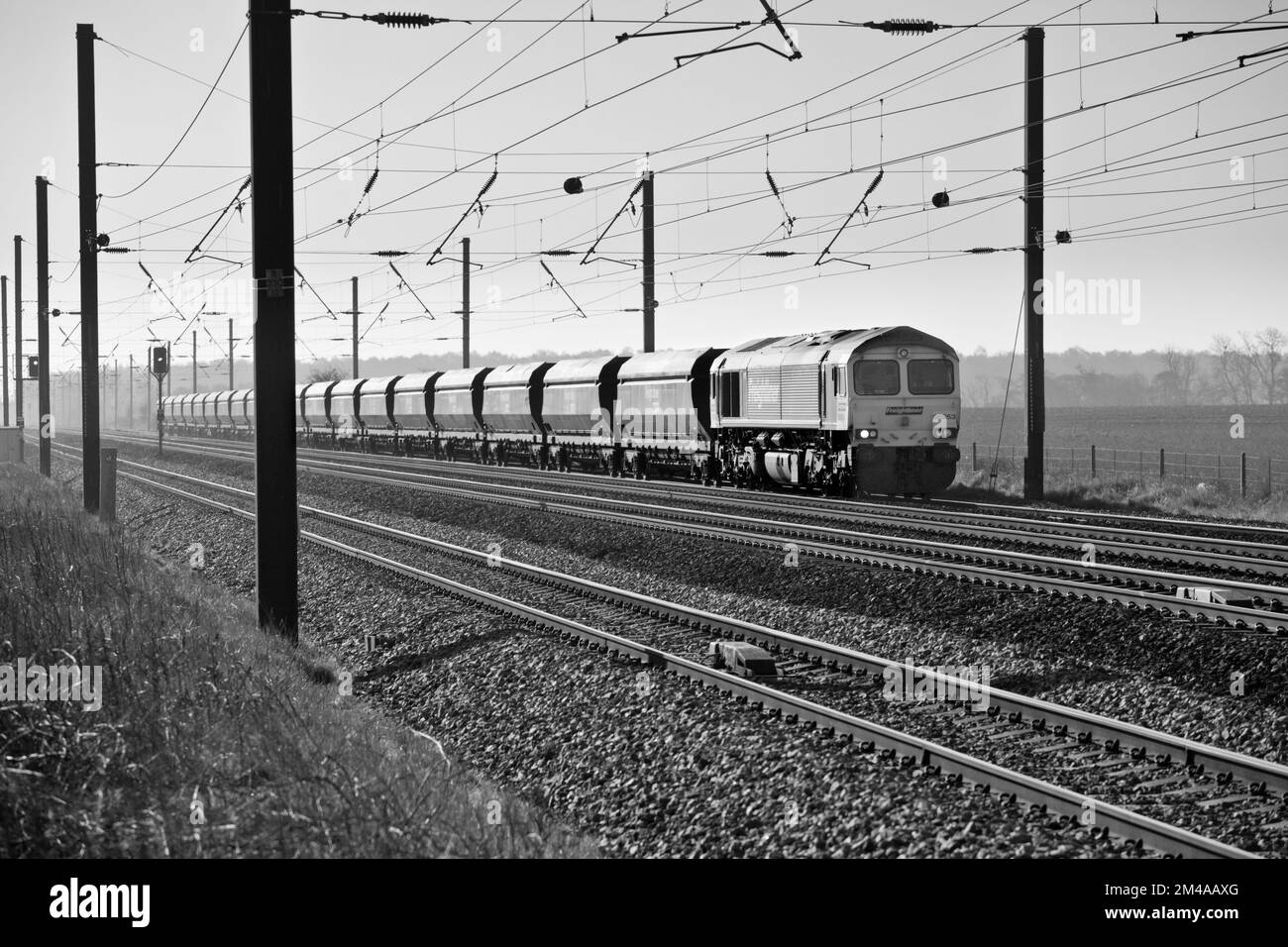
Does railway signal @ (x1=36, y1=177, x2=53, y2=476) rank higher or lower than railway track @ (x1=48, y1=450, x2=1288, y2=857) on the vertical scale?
higher

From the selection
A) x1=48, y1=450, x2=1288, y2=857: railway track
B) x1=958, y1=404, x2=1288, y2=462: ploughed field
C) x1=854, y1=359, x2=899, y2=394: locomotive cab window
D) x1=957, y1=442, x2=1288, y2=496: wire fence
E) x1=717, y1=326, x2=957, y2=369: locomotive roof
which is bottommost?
x1=48, y1=450, x2=1288, y2=857: railway track

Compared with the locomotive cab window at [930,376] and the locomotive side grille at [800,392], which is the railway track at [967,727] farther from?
the locomotive cab window at [930,376]

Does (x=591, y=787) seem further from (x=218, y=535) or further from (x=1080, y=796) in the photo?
(x=218, y=535)

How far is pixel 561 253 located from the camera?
3322cm

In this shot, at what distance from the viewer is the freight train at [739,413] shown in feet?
82.3

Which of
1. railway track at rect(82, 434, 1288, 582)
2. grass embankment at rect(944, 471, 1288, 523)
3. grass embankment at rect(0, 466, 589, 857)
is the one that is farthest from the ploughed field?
grass embankment at rect(0, 466, 589, 857)

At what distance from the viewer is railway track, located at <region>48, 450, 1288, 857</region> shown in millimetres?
7055

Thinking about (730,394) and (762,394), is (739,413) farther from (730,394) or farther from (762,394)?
(762,394)

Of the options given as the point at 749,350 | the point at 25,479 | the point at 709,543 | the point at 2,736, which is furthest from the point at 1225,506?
the point at 25,479

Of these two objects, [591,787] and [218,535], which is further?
[218,535]

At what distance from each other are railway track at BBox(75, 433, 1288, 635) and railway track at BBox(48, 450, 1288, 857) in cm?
306

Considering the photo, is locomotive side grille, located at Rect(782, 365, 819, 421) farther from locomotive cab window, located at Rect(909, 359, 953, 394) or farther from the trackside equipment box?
the trackside equipment box

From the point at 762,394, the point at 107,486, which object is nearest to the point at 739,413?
the point at 762,394
